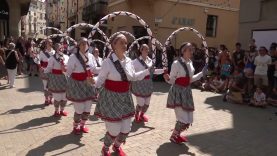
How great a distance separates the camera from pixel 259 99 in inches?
442

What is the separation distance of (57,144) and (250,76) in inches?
314

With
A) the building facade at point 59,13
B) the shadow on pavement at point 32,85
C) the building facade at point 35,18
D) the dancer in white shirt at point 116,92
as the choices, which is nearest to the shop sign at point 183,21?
the shadow on pavement at point 32,85

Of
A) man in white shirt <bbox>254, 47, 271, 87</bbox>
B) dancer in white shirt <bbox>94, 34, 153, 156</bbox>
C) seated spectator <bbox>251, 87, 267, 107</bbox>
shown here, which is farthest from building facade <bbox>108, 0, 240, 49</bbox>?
dancer in white shirt <bbox>94, 34, 153, 156</bbox>

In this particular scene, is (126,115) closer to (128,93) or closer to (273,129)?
(128,93)

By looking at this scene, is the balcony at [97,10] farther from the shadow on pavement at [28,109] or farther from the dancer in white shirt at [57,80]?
the dancer in white shirt at [57,80]

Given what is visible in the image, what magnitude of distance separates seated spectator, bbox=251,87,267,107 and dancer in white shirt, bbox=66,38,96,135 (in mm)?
6175

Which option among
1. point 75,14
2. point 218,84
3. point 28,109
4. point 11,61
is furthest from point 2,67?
point 75,14

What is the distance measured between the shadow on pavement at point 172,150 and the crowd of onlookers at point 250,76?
5437 mm

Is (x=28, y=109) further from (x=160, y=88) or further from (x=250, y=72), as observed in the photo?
(x=250, y=72)

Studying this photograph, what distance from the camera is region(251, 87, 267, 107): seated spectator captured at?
11.2 meters

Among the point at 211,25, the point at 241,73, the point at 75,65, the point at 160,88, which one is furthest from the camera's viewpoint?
the point at 211,25

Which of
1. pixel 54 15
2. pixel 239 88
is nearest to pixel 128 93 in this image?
pixel 239 88

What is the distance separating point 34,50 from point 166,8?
1280cm

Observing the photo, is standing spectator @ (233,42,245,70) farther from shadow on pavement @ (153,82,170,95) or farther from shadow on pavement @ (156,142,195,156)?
shadow on pavement @ (156,142,195,156)
